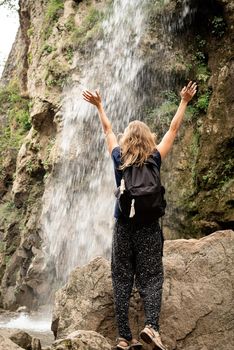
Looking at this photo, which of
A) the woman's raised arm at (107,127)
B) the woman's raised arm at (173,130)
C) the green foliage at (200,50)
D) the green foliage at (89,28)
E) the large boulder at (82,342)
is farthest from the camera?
the green foliage at (89,28)

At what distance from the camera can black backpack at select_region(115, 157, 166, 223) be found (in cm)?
420

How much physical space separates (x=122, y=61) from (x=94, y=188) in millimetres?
3466

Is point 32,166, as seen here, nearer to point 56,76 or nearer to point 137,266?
point 56,76

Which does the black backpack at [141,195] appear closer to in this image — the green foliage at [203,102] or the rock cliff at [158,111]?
the rock cliff at [158,111]

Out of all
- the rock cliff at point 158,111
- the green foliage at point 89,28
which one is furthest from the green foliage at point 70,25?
the green foliage at point 89,28

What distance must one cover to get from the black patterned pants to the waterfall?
6.03 metres

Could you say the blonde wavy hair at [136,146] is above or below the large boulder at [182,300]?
above

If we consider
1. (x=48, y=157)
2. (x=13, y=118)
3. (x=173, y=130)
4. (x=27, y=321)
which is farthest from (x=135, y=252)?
(x=13, y=118)

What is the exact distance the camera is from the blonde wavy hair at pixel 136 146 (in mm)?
4387

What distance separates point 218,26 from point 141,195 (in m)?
8.14

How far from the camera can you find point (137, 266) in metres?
4.47

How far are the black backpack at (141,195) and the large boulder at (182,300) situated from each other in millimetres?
1239

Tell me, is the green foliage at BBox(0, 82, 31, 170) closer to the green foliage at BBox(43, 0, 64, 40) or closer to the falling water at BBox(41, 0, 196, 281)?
the green foliage at BBox(43, 0, 64, 40)

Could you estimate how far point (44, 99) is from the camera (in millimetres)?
13875
